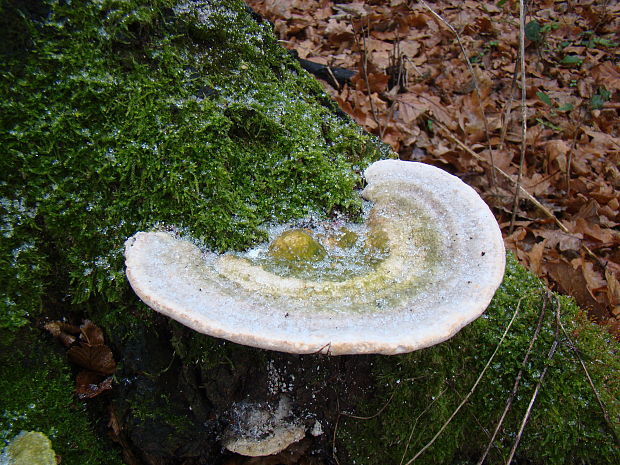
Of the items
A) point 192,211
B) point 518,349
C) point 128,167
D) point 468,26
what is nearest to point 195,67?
point 128,167

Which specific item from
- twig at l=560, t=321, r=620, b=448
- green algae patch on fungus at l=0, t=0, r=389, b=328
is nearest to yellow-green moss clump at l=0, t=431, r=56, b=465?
green algae patch on fungus at l=0, t=0, r=389, b=328

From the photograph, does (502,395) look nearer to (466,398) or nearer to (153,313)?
(466,398)

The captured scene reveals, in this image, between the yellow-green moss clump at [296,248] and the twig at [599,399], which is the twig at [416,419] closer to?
the twig at [599,399]

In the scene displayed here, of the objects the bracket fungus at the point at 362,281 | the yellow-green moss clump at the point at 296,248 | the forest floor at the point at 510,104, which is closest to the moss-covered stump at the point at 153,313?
the yellow-green moss clump at the point at 296,248

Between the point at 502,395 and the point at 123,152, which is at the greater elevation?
the point at 123,152

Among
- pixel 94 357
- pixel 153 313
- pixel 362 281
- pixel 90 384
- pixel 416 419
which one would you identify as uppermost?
pixel 362 281

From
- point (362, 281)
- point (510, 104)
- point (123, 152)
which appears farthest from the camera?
point (510, 104)

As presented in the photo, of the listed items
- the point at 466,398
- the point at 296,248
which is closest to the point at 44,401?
the point at 296,248
